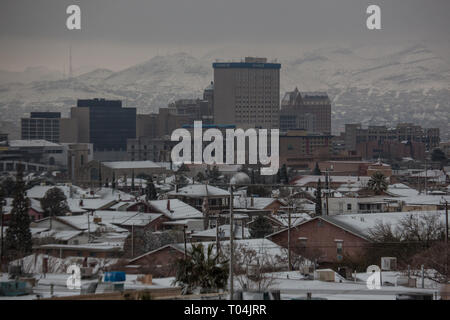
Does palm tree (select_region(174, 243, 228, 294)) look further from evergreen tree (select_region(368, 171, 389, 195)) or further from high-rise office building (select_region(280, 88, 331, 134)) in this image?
high-rise office building (select_region(280, 88, 331, 134))

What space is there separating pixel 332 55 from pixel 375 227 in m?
65.8

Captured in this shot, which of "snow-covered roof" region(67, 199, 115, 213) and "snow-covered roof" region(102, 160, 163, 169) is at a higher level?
"snow-covered roof" region(67, 199, 115, 213)

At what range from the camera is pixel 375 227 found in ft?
34.3

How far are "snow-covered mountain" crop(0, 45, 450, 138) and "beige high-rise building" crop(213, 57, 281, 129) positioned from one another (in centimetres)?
796

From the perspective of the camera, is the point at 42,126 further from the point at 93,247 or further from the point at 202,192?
the point at 93,247

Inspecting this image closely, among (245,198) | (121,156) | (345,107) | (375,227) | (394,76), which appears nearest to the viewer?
(375,227)

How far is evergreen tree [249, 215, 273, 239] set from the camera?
11789mm

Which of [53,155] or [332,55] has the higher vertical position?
[332,55]

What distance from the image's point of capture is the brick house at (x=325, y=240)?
973 centimetres

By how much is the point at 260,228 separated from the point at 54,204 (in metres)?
4.85

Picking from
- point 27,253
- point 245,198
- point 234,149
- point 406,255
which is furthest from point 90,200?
point 234,149
